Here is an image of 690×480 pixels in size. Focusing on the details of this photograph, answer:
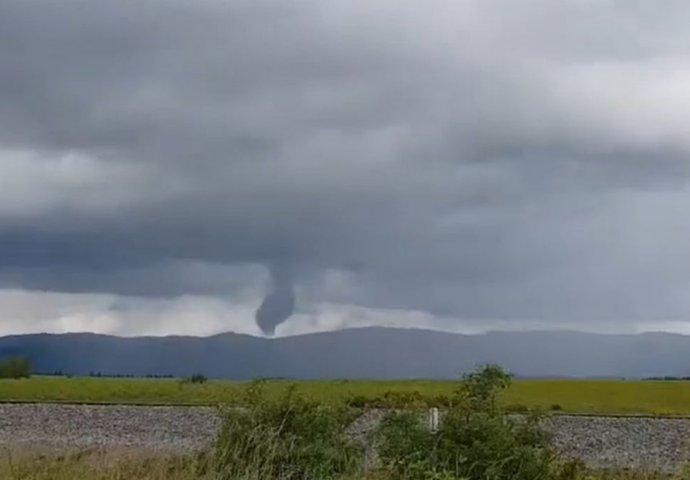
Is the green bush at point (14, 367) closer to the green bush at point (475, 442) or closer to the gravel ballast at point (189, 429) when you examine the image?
the gravel ballast at point (189, 429)

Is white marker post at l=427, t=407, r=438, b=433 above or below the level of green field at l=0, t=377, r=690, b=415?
below

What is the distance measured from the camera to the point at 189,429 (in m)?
23.8

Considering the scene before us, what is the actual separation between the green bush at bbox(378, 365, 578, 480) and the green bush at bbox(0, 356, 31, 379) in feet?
141

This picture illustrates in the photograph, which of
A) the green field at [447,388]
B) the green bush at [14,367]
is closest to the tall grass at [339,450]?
the green field at [447,388]

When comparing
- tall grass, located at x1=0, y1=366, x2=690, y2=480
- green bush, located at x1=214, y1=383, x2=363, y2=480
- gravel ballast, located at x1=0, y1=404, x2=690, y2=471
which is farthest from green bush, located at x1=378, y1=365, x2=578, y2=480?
gravel ballast, located at x1=0, y1=404, x2=690, y2=471

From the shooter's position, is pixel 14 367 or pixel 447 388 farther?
pixel 14 367

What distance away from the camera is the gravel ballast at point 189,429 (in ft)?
69.1

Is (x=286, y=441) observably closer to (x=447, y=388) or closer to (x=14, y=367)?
(x=447, y=388)

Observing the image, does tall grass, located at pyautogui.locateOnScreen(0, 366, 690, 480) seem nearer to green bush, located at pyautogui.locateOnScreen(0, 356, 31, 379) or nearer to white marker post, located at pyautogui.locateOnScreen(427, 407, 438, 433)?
white marker post, located at pyautogui.locateOnScreen(427, 407, 438, 433)

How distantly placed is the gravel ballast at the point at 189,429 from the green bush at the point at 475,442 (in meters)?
7.77

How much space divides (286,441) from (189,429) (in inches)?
524

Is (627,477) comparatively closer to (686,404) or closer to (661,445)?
(661,445)

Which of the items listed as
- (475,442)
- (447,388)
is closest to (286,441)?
(475,442)

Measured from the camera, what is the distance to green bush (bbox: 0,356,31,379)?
168 feet
